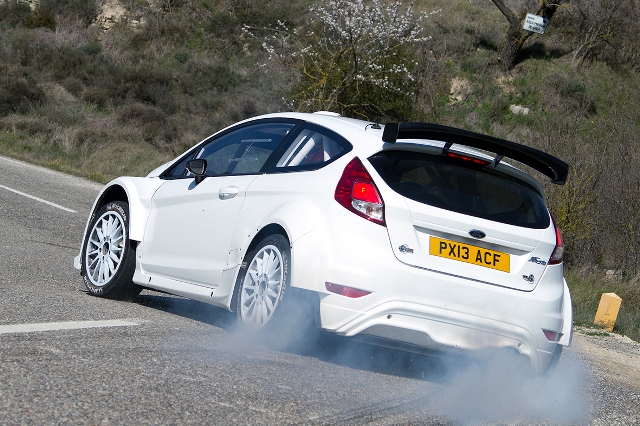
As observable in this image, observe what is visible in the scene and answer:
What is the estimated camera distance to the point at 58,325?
5102mm

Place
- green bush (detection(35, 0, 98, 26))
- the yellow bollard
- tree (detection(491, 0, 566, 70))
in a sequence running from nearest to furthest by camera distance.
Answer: the yellow bollard, tree (detection(491, 0, 566, 70)), green bush (detection(35, 0, 98, 26))

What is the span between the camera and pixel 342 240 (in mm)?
4785

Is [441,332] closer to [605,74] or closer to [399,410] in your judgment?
[399,410]

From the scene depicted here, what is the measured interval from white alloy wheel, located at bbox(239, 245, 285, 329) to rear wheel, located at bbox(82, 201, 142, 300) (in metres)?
1.60

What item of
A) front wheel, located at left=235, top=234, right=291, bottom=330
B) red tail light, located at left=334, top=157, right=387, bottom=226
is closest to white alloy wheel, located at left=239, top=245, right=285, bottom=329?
front wheel, located at left=235, top=234, right=291, bottom=330

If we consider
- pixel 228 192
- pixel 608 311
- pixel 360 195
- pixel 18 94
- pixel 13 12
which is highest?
pixel 360 195

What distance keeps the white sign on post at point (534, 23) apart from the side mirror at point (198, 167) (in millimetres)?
33525

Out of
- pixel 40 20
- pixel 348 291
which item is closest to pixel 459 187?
pixel 348 291

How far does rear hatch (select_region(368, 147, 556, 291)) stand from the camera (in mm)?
4859

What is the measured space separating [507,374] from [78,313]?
9.20ft

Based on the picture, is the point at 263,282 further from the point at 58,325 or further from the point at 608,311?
the point at 608,311

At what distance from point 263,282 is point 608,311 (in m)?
5.97

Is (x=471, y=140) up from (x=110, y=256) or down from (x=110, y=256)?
up

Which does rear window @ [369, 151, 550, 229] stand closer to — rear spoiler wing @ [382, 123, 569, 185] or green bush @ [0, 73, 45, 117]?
rear spoiler wing @ [382, 123, 569, 185]
